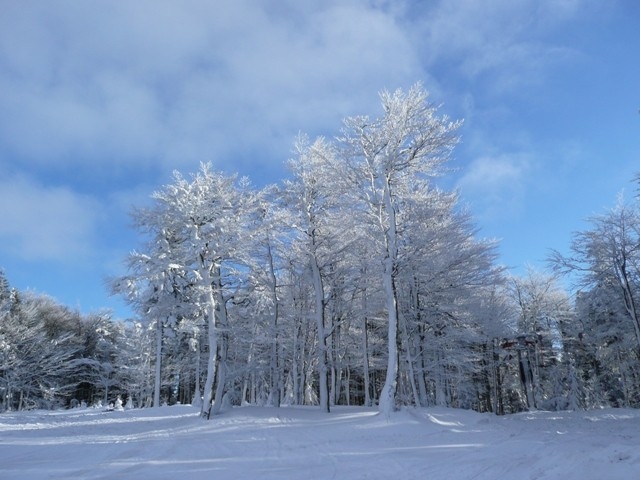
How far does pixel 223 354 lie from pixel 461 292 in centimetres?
1242

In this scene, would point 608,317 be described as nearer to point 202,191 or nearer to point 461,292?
point 461,292

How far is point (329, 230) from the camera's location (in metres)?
21.8

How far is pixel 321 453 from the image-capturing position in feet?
31.2

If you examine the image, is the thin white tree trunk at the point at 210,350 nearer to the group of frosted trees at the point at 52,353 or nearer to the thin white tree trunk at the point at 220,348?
the thin white tree trunk at the point at 220,348

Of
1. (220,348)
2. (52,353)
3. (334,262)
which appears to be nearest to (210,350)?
(220,348)

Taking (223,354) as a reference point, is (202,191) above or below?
above

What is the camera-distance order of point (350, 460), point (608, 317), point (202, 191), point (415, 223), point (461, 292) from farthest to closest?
point (608, 317), point (461, 292), point (202, 191), point (415, 223), point (350, 460)

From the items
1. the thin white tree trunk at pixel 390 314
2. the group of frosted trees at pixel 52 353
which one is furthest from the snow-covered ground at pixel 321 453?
the group of frosted trees at pixel 52 353

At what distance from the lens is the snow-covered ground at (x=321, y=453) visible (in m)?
7.23

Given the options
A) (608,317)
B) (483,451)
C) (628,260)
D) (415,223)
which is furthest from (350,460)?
(608,317)

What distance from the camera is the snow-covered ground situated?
7.23 m

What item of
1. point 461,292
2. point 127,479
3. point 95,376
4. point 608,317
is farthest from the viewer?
point 95,376

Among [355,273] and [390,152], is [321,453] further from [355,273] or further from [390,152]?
[355,273]

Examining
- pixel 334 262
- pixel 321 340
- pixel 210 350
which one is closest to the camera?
pixel 210 350
